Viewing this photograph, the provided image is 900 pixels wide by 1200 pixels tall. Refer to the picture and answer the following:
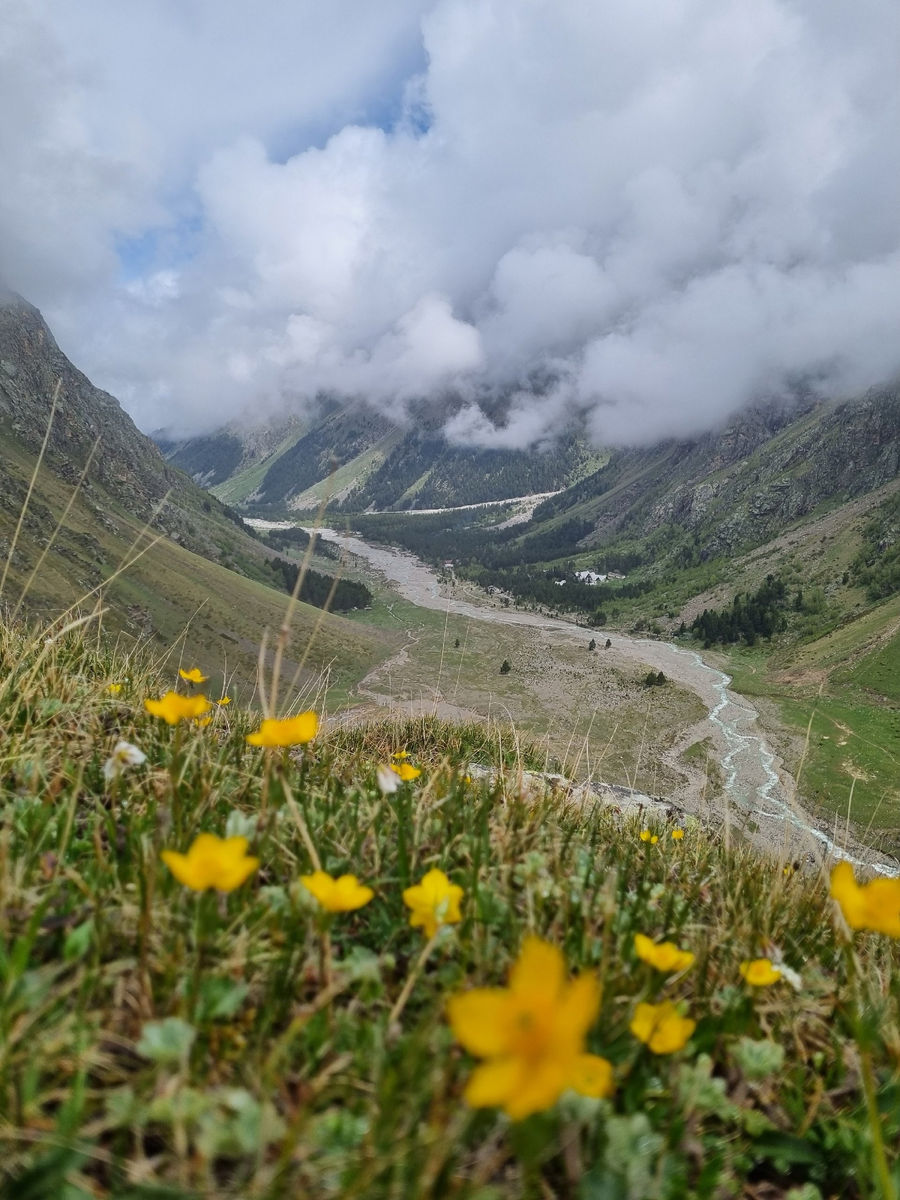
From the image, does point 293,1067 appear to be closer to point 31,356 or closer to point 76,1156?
point 76,1156

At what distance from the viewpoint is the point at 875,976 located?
298 centimetres

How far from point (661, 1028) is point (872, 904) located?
32.8 inches

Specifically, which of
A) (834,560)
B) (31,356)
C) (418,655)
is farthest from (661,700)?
(31,356)

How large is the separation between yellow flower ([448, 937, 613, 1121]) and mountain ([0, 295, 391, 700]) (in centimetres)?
5848

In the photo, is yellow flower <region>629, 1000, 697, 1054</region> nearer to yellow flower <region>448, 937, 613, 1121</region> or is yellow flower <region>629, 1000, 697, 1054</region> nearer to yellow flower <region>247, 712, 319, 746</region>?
yellow flower <region>448, 937, 613, 1121</region>

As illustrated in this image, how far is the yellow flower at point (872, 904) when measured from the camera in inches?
75.1

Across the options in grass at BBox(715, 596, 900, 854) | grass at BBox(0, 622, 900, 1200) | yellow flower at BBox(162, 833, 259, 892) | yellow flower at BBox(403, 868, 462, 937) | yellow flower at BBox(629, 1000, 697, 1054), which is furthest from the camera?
grass at BBox(715, 596, 900, 854)

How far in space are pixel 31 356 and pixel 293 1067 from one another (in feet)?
628

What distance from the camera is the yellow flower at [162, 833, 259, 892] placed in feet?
5.06

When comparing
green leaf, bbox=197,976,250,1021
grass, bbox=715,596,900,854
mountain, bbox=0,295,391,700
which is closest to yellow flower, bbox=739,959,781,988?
green leaf, bbox=197,976,250,1021

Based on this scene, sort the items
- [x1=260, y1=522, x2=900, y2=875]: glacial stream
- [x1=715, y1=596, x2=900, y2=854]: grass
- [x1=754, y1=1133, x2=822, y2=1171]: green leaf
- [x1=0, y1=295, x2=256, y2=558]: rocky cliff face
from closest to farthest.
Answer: [x1=754, y1=1133, x2=822, y2=1171]: green leaf → [x1=260, y1=522, x2=900, y2=875]: glacial stream → [x1=715, y1=596, x2=900, y2=854]: grass → [x1=0, y1=295, x2=256, y2=558]: rocky cliff face

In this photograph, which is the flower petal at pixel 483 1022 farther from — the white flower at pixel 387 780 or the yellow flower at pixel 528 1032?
the white flower at pixel 387 780

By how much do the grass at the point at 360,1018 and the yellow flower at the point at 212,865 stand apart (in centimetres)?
18

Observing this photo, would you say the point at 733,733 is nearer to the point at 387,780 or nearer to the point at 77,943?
the point at 387,780
